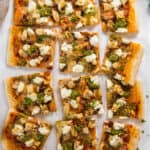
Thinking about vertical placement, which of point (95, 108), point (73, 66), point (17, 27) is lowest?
point (95, 108)

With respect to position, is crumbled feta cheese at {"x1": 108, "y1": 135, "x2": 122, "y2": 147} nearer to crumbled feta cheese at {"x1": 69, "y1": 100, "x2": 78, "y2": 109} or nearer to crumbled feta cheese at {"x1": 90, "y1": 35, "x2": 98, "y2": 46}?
crumbled feta cheese at {"x1": 69, "y1": 100, "x2": 78, "y2": 109}

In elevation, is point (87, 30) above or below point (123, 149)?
above

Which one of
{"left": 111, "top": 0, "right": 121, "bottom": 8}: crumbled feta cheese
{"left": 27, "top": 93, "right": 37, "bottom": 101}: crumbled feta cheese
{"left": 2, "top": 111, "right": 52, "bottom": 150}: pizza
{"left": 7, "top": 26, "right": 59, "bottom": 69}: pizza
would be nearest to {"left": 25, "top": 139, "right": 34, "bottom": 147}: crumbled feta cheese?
{"left": 2, "top": 111, "right": 52, "bottom": 150}: pizza

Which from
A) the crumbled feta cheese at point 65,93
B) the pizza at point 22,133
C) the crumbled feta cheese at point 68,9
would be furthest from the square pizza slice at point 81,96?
the crumbled feta cheese at point 68,9

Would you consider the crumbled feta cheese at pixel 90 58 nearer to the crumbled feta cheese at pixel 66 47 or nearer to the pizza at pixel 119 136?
the crumbled feta cheese at pixel 66 47

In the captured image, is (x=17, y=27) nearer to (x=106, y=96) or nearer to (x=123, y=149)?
(x=106, y=96)

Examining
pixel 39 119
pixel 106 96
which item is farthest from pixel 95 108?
A: pixel 39 119

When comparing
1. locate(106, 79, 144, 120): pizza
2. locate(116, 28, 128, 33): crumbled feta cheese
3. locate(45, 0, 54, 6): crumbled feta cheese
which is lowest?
locate(106, 79, 144, 120): pizza
